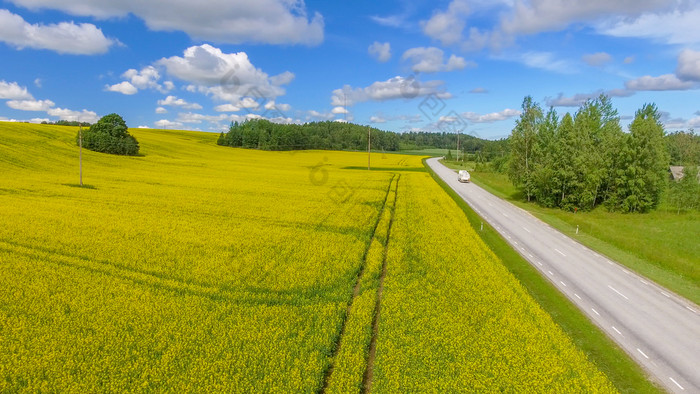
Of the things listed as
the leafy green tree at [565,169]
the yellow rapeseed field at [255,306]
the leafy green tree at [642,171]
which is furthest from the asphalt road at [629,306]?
the leafy green tree at [642,171]

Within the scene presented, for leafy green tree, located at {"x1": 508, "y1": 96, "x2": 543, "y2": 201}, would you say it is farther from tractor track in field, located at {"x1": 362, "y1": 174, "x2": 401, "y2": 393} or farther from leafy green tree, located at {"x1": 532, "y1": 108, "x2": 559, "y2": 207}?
tractor track in field, located at {"x1": 362, "y1": 174, "x2": 401, "y2": 393}

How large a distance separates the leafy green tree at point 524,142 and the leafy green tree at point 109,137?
7640 cm

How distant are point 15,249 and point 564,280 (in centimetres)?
3365

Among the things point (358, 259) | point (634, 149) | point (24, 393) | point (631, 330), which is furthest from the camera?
point (634, 149)

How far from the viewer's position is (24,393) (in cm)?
1136

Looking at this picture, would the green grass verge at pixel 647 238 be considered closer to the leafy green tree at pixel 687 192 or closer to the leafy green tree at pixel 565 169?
the leafy green tree at pixel 687 192

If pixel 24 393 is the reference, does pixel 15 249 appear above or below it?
above

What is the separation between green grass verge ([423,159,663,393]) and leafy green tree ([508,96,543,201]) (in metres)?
35.9

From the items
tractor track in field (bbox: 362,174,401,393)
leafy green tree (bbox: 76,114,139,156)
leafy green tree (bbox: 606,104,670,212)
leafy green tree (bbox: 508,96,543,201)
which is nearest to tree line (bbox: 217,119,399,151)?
leafy green tree (bbox: 76,114,139,156)

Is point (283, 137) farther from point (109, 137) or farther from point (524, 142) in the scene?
point (524, 142)

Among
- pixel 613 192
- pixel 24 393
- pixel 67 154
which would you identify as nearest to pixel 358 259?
pixel 24 393

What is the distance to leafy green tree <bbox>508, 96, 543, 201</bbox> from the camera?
59.9 meters

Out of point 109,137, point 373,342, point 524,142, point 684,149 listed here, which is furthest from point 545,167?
point 684,149

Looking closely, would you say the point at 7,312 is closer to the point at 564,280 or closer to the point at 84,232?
the point at 84,232
